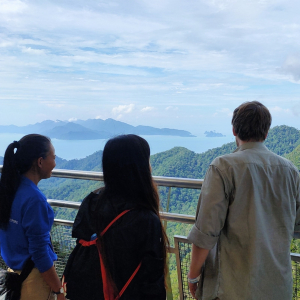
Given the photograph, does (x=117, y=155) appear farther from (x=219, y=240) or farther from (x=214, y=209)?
(x=219, y=240)

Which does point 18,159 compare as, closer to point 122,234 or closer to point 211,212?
point 122,234

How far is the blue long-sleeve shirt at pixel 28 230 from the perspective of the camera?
139 cm

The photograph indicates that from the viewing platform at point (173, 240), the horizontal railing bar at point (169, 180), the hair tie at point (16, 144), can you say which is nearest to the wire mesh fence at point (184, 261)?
the viewing platform at point (173, 240)

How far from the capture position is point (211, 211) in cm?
118

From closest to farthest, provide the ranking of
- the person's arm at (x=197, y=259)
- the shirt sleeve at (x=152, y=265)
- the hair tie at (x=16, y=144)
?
the shirt sleeve at (x=152, y=265) < the person's arm at (x=197, y=259) < the hair tie at (x=16, y=144)

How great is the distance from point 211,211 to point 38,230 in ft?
2.53

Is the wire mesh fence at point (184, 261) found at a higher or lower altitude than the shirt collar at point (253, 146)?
lower

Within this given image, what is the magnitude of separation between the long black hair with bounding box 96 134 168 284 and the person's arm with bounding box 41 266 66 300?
435 millimetres

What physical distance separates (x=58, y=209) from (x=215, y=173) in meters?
1.38

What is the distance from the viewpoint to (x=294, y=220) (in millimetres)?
1251

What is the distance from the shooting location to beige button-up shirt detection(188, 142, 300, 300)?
1.17m

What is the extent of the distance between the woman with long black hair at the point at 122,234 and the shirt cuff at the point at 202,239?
122 mm

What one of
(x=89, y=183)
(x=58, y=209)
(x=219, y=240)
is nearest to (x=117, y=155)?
(x=219, y=240)

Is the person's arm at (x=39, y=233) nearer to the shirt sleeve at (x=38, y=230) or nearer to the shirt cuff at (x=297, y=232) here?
the shirt sleeve at (x=38, y=230)
